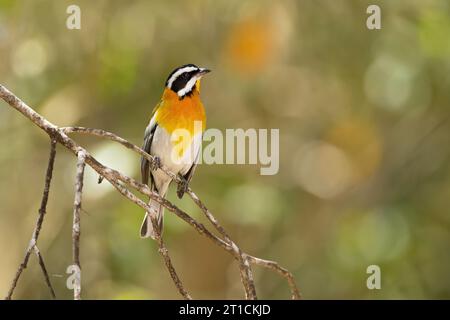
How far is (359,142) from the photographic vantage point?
26.0 ft

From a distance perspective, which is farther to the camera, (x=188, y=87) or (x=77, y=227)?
(x=188, y=87)

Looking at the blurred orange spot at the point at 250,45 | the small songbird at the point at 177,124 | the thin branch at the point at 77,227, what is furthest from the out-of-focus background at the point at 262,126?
the thin branch at the point at 77,227

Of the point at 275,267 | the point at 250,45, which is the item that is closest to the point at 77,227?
the point at 275,267

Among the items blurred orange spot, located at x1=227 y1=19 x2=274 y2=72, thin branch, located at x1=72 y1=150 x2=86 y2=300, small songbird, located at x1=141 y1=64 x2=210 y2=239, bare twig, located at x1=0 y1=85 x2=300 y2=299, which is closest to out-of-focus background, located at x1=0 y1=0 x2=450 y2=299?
blurred orange spot, located at x1=227 y1=19 x2=274 y2=72

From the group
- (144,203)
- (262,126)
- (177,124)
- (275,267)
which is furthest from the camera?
(262,126)

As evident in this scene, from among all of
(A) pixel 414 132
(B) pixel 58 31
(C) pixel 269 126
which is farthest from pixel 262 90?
(B) pixel 58 31

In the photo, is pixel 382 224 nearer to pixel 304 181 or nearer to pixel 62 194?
pixel 304 181

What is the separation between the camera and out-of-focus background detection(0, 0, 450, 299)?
717cm

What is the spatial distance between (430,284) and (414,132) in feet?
4.89

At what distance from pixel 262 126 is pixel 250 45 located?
0.90 m

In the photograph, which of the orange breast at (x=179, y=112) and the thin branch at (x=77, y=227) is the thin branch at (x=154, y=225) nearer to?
the thin branch at (x=77, y=227)

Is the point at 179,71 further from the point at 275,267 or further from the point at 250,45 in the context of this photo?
the point at 275,267

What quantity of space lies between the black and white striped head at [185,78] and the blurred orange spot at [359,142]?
2828mm

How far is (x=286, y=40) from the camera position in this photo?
787 centimetres
